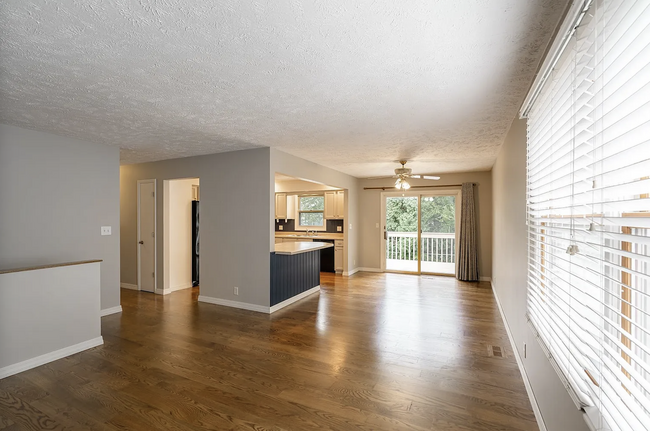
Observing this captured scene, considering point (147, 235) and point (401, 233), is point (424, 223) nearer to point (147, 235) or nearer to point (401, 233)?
point (401, 233)

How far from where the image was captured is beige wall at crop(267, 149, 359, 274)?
4739mm

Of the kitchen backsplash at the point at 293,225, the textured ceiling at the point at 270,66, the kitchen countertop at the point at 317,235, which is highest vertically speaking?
the textured ceiling at the point at 270,66

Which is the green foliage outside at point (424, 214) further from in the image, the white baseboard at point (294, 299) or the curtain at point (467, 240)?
the white baseboard at point (294, 299)

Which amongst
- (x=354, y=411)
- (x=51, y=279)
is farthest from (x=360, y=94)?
(x=51, y=279)

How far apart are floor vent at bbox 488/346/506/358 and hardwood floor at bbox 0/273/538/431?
0.02 metres

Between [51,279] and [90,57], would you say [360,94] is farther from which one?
[51,279]

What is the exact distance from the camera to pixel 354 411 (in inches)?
89.6

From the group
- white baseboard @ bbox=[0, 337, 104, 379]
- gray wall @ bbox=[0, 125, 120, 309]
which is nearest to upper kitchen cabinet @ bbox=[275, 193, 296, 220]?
gray wall @ bbox=[0, 125, 120, 309]

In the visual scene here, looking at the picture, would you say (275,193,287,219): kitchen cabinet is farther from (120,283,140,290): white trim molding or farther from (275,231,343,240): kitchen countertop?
(120,283,140,290): white trim molding

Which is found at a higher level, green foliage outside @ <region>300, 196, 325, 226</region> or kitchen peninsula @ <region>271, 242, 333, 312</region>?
green foliage outside @ <region>300, 196, 325, 226</region>

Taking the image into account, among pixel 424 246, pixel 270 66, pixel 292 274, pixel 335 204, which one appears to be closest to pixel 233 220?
pixel 292 274

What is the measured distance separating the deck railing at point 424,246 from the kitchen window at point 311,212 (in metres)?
1.88

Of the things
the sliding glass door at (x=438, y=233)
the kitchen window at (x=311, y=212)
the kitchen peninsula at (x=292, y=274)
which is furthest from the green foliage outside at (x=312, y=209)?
the sliding glass door at (x=438, y=233)

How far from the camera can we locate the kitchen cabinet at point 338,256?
791cm
